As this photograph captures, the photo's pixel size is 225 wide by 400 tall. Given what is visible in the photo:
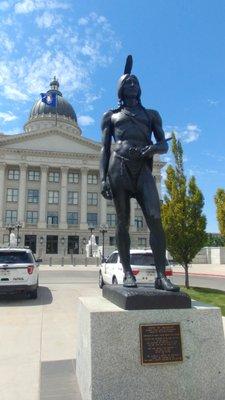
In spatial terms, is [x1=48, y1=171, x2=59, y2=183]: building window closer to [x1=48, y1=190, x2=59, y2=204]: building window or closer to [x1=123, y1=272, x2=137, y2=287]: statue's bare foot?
[x1=48, y1=190, x2=59, y2=204]: building window

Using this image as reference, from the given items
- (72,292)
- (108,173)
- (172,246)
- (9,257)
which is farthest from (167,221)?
(108,173)

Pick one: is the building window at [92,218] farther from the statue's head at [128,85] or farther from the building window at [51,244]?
the statue's head at [128,85]

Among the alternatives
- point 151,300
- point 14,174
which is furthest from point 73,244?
point 151,300

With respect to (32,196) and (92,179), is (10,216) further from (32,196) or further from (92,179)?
(92,179)

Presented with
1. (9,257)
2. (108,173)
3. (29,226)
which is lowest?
(9,257)

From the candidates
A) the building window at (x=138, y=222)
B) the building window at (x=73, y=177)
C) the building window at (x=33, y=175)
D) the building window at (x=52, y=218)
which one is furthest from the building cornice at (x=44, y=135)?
the building window at (x=138, y=222)

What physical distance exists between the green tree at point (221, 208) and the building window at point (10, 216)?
58.7m

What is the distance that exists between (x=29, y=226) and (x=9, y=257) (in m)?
60.4

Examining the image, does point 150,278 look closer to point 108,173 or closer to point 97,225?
point 108,173

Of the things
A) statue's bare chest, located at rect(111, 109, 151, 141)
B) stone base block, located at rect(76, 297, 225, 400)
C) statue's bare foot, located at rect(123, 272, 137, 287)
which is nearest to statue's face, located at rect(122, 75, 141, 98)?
statue's bare chest, located at rect(111, 109, 151, 141)

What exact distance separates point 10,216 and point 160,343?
71.8 meters

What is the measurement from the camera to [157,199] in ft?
16.5

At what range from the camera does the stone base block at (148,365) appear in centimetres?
397

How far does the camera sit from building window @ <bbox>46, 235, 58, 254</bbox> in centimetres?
7225
